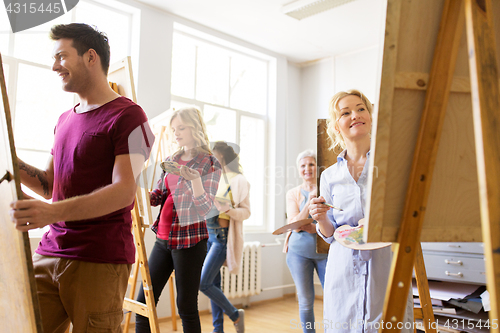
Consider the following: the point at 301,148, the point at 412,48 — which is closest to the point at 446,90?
the point at 412,48

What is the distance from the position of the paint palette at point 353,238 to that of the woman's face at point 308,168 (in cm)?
156

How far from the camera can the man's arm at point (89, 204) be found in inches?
36.3

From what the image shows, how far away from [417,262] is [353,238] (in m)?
0.50

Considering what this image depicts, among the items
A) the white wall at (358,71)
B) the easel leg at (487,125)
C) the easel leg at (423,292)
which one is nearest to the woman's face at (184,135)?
the easel leg at (423,292)

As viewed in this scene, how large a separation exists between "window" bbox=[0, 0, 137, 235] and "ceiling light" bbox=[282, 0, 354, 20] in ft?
5.80

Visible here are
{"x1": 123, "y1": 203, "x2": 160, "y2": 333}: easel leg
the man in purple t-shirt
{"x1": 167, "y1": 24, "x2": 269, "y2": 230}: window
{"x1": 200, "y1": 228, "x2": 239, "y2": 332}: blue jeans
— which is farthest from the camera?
{"x1": 167, "y1": 24, "x2": 269, "y2": 230}: window

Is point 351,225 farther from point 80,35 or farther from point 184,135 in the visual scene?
point 80,35

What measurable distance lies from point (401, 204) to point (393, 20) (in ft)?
1.30

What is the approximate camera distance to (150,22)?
3.61 m

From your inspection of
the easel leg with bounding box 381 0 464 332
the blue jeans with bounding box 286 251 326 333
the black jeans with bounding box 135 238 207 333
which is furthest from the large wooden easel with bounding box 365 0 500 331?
the blue jeans with bounding box 286 251 326 333

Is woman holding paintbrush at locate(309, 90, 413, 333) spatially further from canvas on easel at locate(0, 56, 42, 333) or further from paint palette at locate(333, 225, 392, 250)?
canvas on easel at locate(0, 56, 42, 333)

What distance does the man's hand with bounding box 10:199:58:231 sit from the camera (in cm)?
91

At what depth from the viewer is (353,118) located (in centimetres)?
145

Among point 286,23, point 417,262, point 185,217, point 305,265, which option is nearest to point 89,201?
point 185,217
